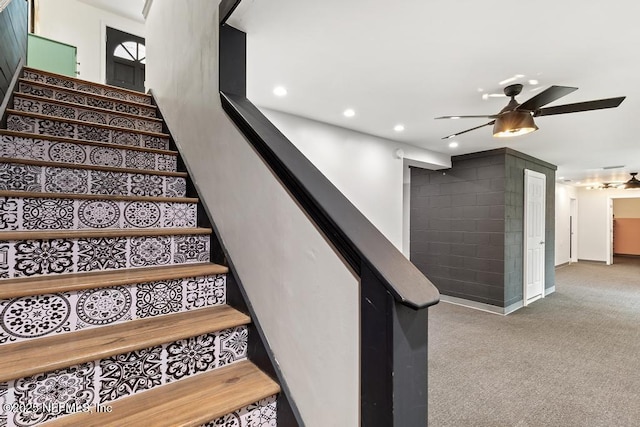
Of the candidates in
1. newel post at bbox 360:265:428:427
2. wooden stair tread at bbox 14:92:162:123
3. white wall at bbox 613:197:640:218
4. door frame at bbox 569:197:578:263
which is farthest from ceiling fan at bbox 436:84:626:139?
white wall at bbox 613:197:640:218

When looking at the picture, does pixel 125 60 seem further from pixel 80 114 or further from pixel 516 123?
pixel 516 123

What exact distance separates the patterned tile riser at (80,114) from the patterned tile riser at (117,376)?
2.01 metres

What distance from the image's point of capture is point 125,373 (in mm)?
1014

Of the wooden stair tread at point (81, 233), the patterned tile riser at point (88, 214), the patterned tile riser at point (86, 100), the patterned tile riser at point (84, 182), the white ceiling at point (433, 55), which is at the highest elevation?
the white ceiling at point (433, 55)

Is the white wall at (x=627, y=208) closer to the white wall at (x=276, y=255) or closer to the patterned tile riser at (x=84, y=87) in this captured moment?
the white wall at (x=276, y=255)

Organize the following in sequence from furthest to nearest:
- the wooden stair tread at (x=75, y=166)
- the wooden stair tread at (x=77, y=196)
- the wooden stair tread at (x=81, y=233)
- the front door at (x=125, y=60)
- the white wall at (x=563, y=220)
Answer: the white wall at (x=563, y=220) < the front door at (x=125, y=60) < the wooden stair tread at (x=75, y=166) < the wooden stair tread at (x=77, y=196) < the wooden stair tread at (x=81, y=233)

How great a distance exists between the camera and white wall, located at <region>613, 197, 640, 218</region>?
11055 millimetres

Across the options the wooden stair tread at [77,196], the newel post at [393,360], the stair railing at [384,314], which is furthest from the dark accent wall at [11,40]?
the newel post at [393,360]

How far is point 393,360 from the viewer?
0.69m

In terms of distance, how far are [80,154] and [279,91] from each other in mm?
1572

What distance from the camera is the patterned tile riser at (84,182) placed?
1508 millimetres

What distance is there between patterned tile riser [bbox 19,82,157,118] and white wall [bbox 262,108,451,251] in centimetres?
109

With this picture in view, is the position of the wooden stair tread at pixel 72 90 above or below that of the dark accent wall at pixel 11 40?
below

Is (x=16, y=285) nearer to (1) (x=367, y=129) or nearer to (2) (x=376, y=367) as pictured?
(2) (x=376, y=367)
